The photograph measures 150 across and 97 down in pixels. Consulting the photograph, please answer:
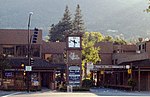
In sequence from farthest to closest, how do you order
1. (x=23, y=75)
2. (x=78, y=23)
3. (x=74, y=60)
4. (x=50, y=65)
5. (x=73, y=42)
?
(x=78, y=23)
(x=23, y=75)
(x=50, y=65)
(x=73, y=42)
(x=74, y=60)

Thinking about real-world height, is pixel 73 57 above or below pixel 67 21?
below

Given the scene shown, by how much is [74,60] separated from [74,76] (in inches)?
84.2

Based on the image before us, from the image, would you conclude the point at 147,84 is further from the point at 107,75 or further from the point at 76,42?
the point at 107,75

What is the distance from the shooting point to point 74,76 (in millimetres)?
52500

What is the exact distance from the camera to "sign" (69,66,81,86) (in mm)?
52500

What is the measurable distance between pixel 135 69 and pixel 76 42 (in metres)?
10.4

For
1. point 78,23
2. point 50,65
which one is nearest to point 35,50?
point 50,65

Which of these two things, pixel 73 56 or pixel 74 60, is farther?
pixel 73 56

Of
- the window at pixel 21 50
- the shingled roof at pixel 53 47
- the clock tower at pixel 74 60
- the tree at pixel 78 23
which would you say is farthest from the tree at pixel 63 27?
the clock tower at pixel 74 60

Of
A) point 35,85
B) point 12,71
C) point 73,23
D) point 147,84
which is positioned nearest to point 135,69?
point 147,84

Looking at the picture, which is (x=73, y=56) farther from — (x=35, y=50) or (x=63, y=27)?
(x=63, y=27)

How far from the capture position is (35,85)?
60906 mm

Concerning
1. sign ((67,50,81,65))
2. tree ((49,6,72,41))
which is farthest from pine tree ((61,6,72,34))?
sign ((67,50,81,65))

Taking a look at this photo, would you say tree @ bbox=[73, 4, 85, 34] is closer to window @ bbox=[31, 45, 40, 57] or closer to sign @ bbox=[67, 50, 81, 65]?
window @ bbox=[31, 45, 40, 57]
